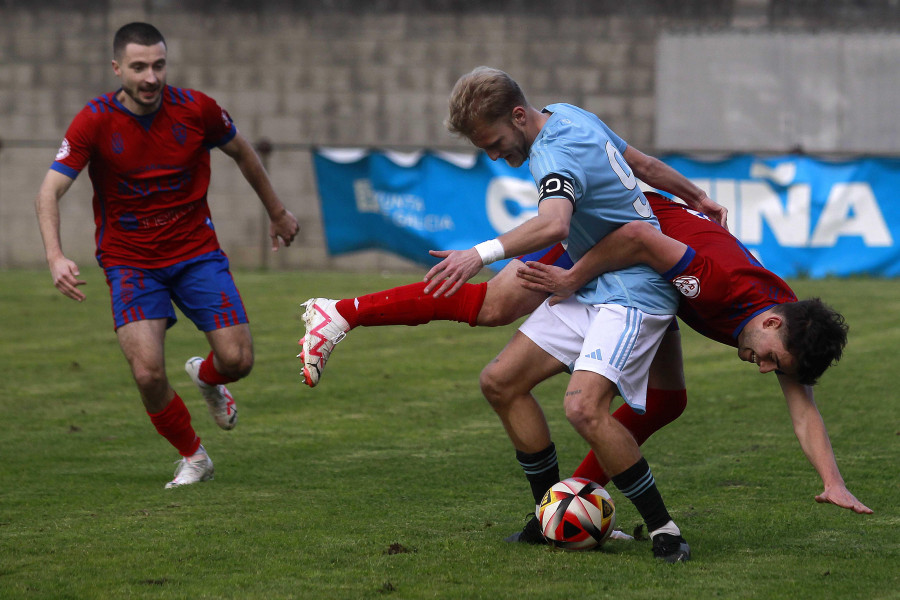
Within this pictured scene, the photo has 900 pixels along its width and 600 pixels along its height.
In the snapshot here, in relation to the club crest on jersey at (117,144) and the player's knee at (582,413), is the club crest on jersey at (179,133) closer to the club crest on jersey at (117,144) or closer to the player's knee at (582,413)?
the club crest on jersey at (117,144)

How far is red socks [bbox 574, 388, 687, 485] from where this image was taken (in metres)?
4.89

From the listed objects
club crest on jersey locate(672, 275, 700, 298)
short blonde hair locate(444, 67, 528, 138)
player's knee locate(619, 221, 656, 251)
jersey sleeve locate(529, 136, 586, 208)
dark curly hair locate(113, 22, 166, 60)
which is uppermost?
dark curly hair locate(113, 22, 166, 60)

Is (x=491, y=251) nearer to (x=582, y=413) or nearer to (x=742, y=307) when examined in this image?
(x=582, y=413)

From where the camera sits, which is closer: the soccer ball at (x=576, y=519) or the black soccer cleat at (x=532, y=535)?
the soccer ball at (x=576, y=519)

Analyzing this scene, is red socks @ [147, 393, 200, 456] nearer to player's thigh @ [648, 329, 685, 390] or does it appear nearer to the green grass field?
the green grass field

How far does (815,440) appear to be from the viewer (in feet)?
14.2

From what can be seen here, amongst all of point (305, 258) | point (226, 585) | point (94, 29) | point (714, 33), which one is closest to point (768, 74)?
point (714, 33)

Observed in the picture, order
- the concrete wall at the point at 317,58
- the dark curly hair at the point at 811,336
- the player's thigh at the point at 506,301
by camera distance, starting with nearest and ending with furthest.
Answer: the dark curly hair at the point at 811,336, the player's thigh at the point at 506,301, the concrete wall at the point at 317,58

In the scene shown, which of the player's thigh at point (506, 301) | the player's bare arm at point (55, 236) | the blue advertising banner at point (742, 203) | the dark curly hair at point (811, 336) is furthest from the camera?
the blue advertising banner at point (742, 203)

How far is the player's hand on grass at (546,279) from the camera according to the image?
4.45 metres

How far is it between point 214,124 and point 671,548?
130 inches

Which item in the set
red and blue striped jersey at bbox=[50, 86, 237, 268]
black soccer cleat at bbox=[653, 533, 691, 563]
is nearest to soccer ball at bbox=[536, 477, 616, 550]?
black soccer cleat at bbox=[653, 533, 691, 563]

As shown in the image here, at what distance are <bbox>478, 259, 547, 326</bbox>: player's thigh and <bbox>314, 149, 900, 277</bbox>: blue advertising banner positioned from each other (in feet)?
35.5

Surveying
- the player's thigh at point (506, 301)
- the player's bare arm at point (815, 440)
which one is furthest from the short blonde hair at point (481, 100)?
the player's bare arm at point (815, 440)
